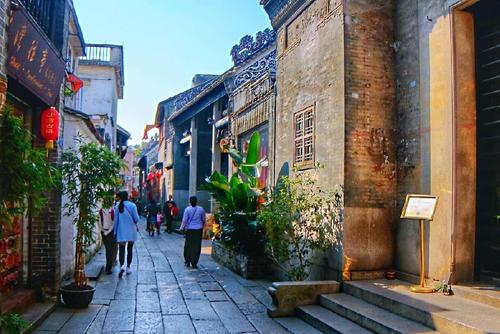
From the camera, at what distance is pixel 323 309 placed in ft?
20.7

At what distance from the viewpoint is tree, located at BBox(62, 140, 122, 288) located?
6.72 metres

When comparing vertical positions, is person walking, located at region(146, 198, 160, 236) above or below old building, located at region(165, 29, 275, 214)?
below

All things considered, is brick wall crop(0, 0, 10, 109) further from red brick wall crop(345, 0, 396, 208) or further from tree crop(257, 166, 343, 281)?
red brick wall crop(345, 0, 396, 208)

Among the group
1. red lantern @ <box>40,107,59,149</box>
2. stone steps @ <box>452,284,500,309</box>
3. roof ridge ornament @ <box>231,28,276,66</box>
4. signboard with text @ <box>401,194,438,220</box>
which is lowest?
stone steps @ <box>452,284,500,309</box>

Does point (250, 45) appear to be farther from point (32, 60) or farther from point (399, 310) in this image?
point (399, 310)

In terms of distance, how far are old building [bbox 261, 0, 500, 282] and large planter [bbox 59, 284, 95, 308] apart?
142 inches

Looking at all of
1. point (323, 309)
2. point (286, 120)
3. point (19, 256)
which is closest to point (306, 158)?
point (286, 120)

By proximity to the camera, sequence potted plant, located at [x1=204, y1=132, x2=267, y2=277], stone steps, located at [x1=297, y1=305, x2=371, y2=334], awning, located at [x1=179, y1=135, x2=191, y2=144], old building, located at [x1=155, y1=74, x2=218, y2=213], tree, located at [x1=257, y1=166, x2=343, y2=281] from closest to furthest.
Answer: stone steps, located at [x1=297, y1=305, x2=371, y2=334], tree, located at [x1=257, y1=166, x2=343, y2=281], potted plant, located at [x1=204, y1=132, x2=267, y2=277], awning, located at [x1=179, y1=135, x2=191, y2=144], old building, located at [x1=155, y1=74, x2=218, y2=213]

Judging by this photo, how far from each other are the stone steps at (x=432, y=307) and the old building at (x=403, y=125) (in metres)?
0.45

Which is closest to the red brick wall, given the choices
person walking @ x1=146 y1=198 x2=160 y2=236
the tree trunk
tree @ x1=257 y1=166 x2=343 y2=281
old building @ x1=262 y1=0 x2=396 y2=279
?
Answer: old building @ x1=262 y1=0 x2=396 y2=279

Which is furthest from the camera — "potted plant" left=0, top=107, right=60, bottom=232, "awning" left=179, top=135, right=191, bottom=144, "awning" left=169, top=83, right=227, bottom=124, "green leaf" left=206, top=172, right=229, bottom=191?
"awning" left=179, top=135, right=191, bottom=144

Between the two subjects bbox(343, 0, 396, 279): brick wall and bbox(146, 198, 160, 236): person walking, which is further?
bbox(146, 198, 160, 236): person walking

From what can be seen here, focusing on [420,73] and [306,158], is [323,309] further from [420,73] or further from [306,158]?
[420,73]

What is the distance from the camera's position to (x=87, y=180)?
6.71 meters
